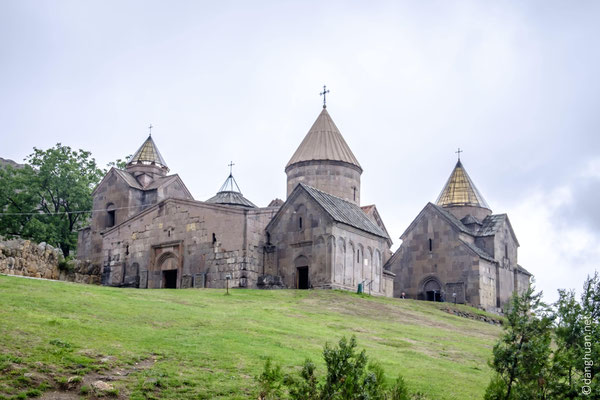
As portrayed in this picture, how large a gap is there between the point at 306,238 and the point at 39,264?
1133cm

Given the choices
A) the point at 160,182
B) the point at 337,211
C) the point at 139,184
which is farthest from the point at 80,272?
the point at 337,211

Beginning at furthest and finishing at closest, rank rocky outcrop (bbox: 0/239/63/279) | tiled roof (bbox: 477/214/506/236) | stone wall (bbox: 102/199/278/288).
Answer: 1. tiled roof (bbox: 477/214/506/236)
2. stone wall (bbox: 102/199/278/288)
3. rocky outcrop (bbox: 0/239/63/279)

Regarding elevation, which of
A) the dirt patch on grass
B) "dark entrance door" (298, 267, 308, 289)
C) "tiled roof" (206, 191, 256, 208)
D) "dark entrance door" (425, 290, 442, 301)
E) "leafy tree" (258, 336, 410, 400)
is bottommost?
the dirt patch on grass

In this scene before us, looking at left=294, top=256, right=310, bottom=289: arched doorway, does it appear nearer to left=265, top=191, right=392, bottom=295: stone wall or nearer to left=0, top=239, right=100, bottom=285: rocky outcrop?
left=265, top=191, right=392, bottom=295: stone wall

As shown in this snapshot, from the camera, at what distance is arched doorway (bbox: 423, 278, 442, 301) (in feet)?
115

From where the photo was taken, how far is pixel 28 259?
29219 mm

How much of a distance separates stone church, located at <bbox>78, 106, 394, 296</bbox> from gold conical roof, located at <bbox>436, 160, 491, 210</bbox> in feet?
16.3

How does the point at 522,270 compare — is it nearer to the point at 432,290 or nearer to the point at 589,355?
the point at 432,290

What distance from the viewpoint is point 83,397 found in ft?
35.2

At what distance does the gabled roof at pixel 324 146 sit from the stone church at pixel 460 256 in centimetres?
508

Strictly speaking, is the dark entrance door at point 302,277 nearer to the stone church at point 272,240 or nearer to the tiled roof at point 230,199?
the stone church at point 272,240

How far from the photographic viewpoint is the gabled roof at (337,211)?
29.8 metres

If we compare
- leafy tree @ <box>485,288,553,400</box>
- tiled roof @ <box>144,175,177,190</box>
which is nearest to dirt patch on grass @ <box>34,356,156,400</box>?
leafy tree @ <box>485,288,553,400</box>

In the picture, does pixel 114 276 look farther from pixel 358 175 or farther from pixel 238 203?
pixel 358 175
